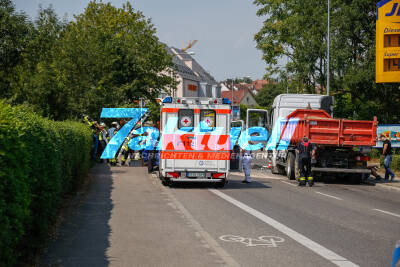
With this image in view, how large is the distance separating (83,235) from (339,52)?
27.2 m

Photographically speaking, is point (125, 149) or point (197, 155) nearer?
point (197, 155)

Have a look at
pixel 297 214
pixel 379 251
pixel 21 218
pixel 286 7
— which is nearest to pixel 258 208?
pixel 297 214

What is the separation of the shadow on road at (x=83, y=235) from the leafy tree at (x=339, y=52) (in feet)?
75.1

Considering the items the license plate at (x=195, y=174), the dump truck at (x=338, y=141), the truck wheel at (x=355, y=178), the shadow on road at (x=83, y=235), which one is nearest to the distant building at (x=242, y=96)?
the truck wheel at (x=355, y=178)

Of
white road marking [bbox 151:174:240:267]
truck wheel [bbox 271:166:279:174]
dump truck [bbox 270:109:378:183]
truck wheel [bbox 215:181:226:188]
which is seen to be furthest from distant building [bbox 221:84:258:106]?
white road marking [bbox 151:174:240:267]

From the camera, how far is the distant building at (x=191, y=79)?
9925 centimetres

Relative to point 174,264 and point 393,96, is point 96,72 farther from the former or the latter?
point 174,264

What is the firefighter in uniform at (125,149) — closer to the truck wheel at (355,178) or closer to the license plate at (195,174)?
the license plate at (195,174)

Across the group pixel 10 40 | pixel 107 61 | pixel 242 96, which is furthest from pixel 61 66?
pixel 242 96

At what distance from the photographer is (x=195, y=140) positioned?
17.6 metres

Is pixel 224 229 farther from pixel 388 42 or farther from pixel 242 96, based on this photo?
pixel 242 96

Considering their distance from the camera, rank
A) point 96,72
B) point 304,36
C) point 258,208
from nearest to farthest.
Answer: point 258,208 < point 96,72 < point 304,36

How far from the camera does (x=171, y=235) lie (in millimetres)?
9195

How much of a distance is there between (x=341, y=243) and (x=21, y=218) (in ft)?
17.3
